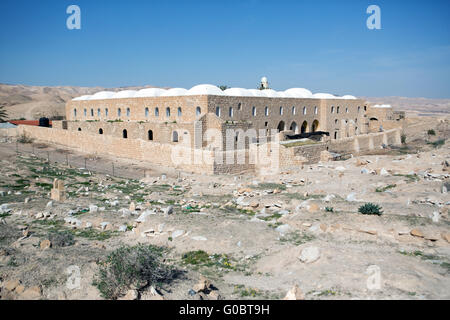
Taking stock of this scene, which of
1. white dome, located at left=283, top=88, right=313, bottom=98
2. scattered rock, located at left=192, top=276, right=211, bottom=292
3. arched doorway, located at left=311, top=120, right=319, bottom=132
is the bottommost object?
scattered rock, located at left=192, top=276, right=211, bottom=292

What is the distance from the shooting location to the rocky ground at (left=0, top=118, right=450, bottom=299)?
472 centimetres

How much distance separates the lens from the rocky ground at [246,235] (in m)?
4.72

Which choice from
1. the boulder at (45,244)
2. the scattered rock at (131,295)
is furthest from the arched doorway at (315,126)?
the scattered rock at (131,295)

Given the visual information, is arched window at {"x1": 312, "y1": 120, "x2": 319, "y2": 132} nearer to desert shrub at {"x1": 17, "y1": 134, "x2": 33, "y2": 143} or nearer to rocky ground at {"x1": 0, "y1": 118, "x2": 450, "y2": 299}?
rocky ground at {"x1": 0, "y1": 118, "x2": 450, "y2": 299}

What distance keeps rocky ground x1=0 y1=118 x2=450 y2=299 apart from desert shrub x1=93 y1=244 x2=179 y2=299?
0.10m

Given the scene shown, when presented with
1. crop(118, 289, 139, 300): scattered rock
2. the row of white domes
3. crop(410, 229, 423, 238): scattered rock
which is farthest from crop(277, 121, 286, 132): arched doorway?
crop(118, 289, 139, 300): scattered rock

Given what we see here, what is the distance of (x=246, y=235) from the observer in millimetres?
7059

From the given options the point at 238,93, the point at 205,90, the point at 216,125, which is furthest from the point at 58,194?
the point at 238,93

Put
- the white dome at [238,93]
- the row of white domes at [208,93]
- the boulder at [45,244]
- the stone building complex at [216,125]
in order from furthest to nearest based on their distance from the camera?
the white dome at [238,93]
the row of white domes at [208,93]
the stone building complex at [216,125]
the boulder at [45,244]

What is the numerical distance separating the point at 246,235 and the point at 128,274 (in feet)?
9.76

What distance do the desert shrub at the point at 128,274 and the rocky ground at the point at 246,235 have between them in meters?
0.10

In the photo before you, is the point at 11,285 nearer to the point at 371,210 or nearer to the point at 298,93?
the point at 371,210

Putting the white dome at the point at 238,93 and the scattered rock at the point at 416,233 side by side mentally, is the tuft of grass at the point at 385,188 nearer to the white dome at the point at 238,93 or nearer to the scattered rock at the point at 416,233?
the scattered rock at the point at 416,233
